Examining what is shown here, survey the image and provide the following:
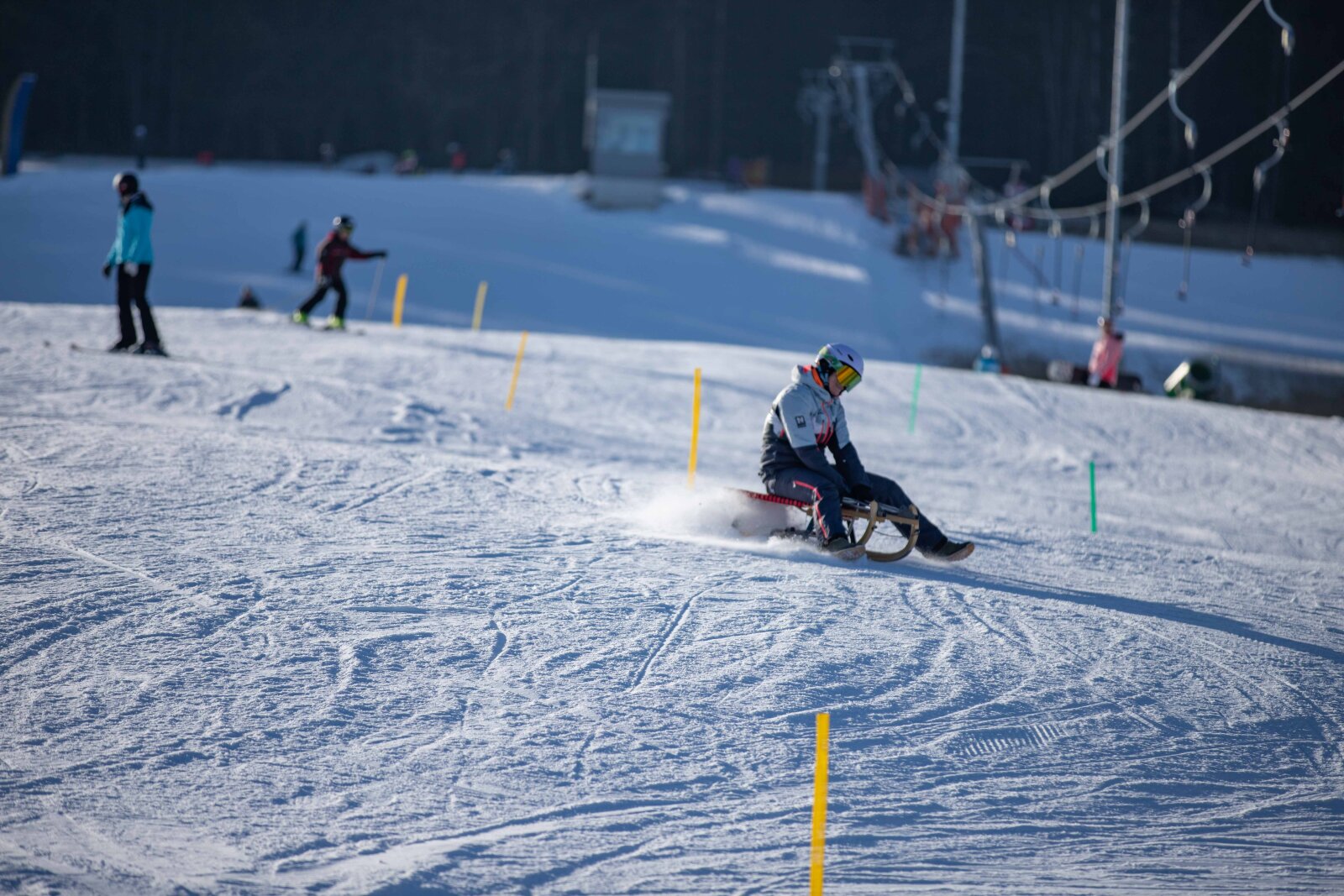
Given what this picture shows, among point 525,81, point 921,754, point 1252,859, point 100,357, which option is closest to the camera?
point 1252,859

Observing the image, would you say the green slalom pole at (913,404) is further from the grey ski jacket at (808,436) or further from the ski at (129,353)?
the ski at (129,353)

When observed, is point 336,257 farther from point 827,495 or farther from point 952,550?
point 952,550

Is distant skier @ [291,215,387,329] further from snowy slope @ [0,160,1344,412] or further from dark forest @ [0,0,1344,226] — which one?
dark forest @ [0,0,1344,226]

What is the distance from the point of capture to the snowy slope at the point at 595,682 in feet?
15.0

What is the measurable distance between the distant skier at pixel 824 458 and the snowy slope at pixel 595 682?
12.5 inches

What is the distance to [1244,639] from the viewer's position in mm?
7344

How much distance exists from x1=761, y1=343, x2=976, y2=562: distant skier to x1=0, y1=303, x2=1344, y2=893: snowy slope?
0.32m

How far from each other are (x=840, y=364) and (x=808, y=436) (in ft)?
1.68

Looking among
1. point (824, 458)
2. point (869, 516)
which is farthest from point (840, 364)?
point (869, 516)

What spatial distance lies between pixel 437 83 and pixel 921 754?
219ft

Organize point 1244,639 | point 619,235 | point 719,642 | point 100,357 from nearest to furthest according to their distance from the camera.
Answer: point 719,642, point 1244,639, point 100,357, point 619,235

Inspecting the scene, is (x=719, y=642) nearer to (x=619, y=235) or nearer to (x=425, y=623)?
(x=425, y=623)

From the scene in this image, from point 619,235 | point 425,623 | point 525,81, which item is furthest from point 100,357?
point 525,81

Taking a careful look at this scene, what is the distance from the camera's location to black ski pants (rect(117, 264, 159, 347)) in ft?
42.9
